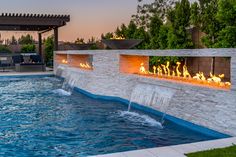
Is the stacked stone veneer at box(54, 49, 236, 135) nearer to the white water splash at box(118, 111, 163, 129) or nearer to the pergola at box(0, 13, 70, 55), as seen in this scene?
the white water splash at box(118, 111, 163, 129)

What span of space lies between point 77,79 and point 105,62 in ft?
11.0

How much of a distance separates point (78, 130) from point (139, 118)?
2.21 m

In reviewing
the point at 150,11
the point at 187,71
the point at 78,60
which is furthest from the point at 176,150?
the point at 150,11

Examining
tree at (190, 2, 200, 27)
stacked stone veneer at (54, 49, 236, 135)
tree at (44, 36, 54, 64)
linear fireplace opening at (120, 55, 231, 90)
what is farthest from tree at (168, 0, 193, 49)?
tree at (44, 36, 54, 64)

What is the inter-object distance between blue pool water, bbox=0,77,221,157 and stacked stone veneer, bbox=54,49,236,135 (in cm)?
47

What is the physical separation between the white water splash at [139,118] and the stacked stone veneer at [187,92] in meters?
0.67

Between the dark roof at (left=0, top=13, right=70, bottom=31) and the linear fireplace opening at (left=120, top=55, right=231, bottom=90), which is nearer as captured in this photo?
the linear fireplace opening at (left=120, top=55, right=231, bottom=90)

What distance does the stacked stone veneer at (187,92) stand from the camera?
7691 millimetres

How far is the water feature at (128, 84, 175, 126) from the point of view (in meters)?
10.1

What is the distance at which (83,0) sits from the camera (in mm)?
26922

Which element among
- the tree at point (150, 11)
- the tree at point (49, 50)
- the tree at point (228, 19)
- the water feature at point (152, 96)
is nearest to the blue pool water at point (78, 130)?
the water feature at point (152, 96)

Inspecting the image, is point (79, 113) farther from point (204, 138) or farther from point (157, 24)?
point (157, 24)

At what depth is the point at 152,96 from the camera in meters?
11.0

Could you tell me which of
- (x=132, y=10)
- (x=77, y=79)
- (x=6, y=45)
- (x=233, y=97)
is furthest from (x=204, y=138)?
(x=6, y=45)
